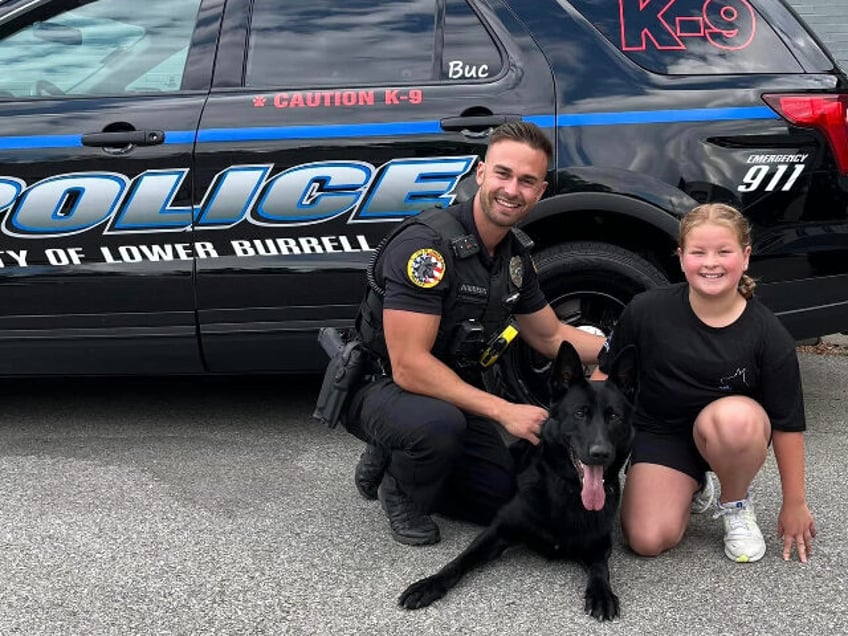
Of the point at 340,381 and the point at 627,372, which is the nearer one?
the point at 627,372

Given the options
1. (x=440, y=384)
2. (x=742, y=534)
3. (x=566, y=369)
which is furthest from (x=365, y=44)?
(x=742, y=534)

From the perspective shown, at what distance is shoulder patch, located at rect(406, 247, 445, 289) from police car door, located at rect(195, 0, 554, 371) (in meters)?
0.62

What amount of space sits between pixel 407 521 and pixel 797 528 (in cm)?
111

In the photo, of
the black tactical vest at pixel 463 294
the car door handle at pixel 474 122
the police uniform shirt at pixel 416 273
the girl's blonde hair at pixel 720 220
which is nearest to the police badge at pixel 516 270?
the black tactical vest at pixel 463 294

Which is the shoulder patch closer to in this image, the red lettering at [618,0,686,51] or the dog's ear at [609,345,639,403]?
the dog's ear at [609,345,639,403]

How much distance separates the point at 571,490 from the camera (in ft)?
8.46

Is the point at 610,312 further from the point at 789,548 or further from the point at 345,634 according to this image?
the point at 345,634

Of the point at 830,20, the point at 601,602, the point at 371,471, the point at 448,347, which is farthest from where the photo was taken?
the point at 830,20

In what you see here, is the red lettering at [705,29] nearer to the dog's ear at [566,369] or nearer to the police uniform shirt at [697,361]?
the police uniform shirt at [697,361]

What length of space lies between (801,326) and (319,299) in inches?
68.8

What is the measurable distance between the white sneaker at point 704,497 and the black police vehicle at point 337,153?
30.4 inches

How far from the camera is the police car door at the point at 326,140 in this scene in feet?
10.9

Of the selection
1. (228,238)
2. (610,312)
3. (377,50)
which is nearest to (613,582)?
(610,312)

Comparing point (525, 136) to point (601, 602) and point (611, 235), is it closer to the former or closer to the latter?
point (611, 235)
